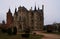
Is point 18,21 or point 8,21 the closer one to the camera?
point 18,21

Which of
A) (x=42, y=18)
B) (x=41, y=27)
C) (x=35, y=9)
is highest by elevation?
(x=35, y=9)

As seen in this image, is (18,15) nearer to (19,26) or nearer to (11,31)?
(19,26)

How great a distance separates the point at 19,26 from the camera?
259ft

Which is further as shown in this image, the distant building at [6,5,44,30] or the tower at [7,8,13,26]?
the tower at [7,8,13,26]

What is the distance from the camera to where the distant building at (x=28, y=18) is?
7938cm

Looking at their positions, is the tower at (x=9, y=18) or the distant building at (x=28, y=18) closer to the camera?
the distant building at (x=28, y=18)

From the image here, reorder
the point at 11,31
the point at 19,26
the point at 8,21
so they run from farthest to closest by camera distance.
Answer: the point at 8,21, the point at 19,26, the point at 11,31

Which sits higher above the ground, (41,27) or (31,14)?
(31,14)

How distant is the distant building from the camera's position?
79.4 metres

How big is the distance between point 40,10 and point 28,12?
6.98 m

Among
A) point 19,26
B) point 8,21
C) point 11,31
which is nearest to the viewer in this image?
point 11,31

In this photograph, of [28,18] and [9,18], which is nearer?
[28,18]

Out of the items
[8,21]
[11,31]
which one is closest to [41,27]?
Result: [8,21]

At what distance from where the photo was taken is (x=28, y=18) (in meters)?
81.4
